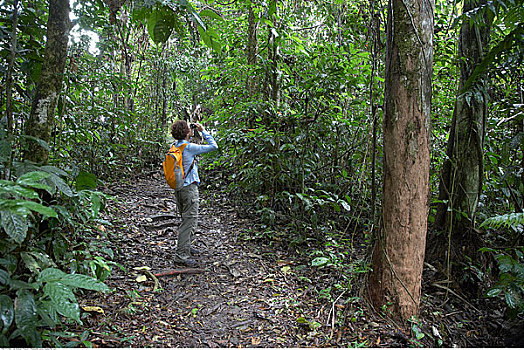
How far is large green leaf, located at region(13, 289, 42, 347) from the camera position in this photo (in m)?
1.93

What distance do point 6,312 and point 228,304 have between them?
213 cm

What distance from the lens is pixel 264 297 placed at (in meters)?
3.72

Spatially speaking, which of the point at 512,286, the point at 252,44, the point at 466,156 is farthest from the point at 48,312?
the point at 252,44

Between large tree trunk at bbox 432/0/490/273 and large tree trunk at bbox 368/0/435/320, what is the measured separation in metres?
0.95

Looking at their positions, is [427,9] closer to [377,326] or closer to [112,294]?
[377,326]

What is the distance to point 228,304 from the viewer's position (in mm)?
3617

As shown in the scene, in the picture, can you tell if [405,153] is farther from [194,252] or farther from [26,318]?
[194,252]

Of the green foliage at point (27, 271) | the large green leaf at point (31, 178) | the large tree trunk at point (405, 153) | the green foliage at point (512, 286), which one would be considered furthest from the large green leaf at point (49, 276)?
the green foliage at point (512, 286)

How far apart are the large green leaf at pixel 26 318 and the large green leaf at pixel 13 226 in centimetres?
54

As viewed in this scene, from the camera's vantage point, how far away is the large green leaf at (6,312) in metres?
1.88

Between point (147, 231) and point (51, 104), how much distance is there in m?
2.91

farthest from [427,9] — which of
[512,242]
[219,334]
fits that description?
[219,334]

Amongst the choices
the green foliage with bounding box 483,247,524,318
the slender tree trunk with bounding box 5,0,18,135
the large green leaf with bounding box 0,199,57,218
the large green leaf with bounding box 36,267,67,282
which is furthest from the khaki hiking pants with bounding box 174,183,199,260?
the green foliage with bounding box 483,247,524,318

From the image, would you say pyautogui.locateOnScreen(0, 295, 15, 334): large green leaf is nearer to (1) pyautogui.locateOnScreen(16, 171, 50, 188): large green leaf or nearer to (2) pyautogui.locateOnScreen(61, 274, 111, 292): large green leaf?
(2) pyautogui.locateOnScreen(61, 274, 111, 292): large green leaf
